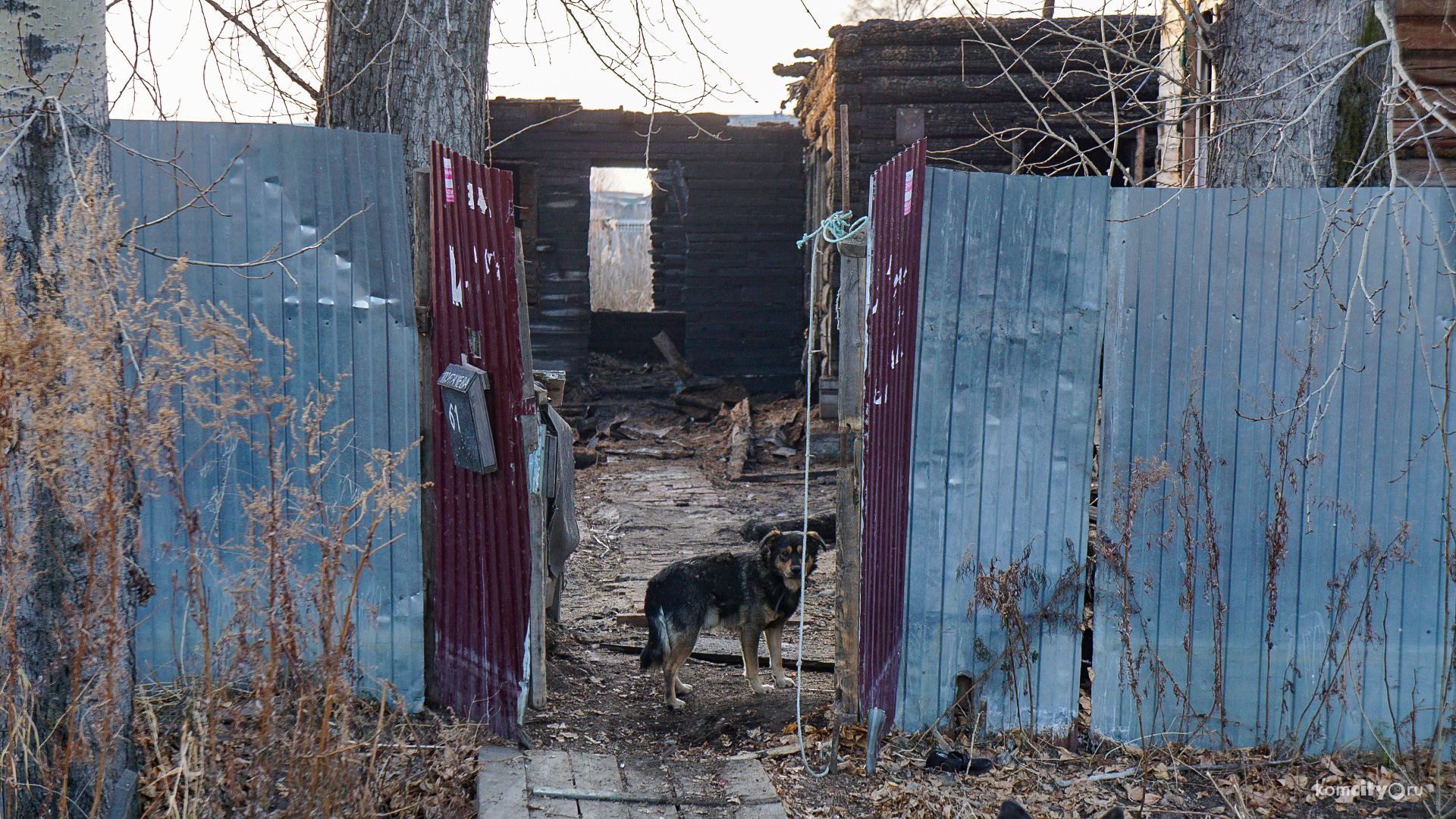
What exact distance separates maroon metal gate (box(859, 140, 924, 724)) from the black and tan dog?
0.98 metres

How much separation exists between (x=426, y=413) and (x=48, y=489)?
1.58 metres

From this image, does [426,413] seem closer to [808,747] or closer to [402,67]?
[808,747]

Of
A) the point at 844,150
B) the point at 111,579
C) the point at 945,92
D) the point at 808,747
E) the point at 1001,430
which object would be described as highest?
the point at 945,92

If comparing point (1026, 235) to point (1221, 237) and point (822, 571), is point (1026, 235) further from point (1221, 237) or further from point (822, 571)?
point (822, 571)

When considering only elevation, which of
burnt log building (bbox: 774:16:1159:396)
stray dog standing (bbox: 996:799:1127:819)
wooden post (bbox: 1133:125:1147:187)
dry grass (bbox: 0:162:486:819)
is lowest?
stray dog standing (bbox: 996:799:1127:819)

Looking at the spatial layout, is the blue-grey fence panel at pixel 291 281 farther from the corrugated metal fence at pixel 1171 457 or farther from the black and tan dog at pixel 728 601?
the corrugated metal fence at pixel 1171 457

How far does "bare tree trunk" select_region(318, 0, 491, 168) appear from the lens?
576 cm

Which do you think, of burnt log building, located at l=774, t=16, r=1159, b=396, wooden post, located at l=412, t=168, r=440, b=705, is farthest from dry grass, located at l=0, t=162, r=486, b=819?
burnt log building, located at l=774, t=16, r=1159, b=396

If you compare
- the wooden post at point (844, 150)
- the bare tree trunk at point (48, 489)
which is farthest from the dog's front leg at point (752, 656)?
the wooden post at point (844, 150)

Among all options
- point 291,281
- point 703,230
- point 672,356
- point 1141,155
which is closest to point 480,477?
point 291,281

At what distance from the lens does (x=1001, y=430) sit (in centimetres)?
429

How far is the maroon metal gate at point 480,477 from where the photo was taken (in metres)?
4.39

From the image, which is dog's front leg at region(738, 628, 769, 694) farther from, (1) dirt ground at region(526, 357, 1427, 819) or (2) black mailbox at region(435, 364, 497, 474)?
(2) black mailbox at region(435, 364, 497, 474)

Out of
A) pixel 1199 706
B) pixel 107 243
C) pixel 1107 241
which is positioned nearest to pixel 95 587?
pixel 107 243
